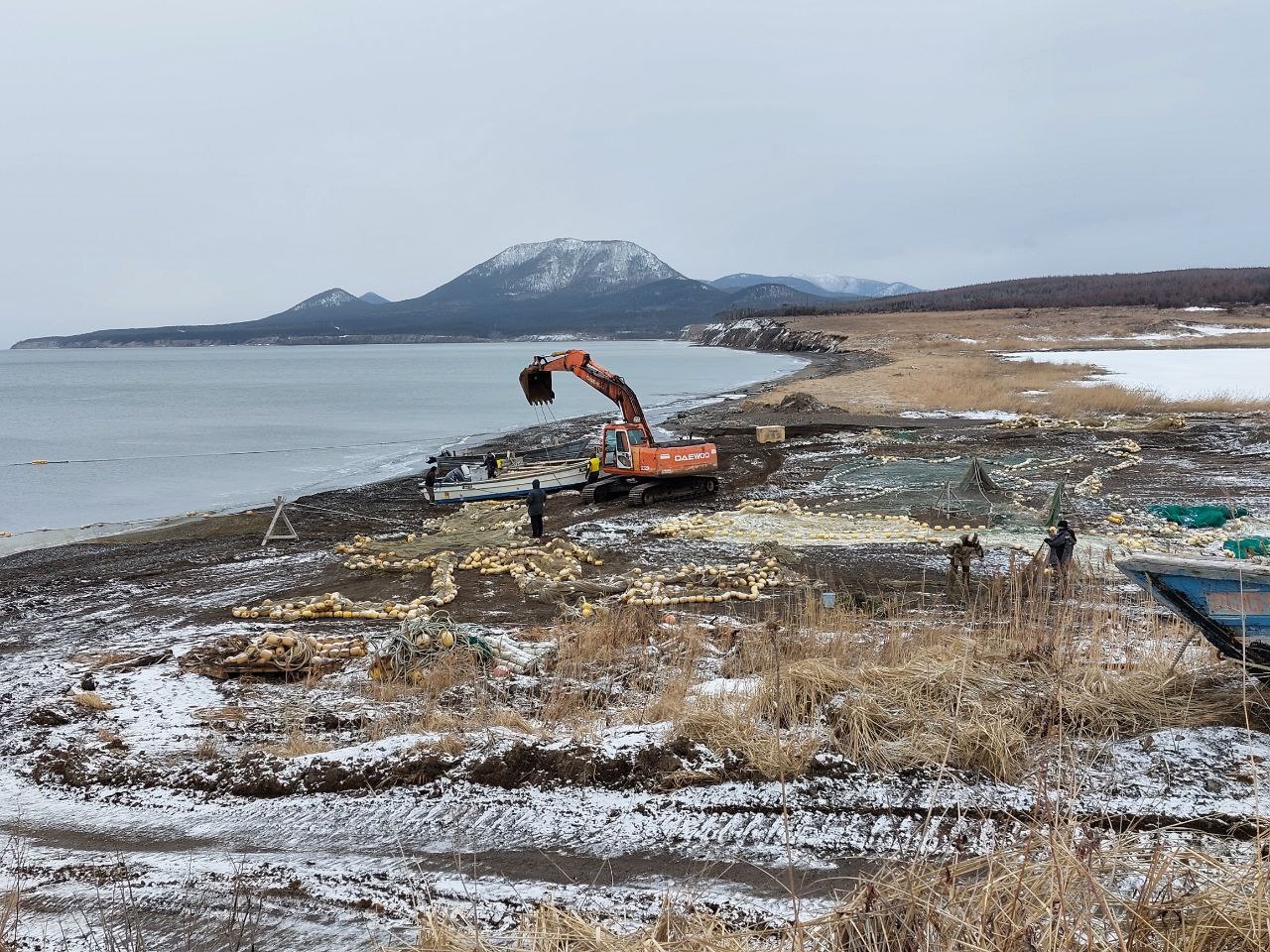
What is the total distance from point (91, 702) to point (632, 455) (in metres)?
13.8

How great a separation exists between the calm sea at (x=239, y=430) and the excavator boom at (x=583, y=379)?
437 inches

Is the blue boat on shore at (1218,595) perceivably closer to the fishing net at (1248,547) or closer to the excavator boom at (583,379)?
the fishing net at (1248,547)

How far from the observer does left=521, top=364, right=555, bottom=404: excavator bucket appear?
20.8m

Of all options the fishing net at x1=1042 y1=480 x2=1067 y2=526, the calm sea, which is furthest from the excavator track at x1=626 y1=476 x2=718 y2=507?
the calm sea

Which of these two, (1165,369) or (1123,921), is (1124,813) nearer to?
(1123,921)

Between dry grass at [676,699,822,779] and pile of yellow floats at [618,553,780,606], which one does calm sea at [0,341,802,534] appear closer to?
pile of yellow floats at [618,553,780,606]

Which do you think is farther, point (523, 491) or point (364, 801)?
point (523, 491)

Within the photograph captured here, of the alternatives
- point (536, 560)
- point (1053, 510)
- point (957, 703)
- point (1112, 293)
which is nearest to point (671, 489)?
point (536, 560)

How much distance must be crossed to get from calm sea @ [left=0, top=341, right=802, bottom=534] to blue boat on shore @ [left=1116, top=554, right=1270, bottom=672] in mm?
25622

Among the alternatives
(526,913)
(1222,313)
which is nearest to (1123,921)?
(526,913)

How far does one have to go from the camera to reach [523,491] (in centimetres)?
2266

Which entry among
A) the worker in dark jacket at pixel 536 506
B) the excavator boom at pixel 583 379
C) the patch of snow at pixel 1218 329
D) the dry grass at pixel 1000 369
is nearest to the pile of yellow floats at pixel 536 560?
the worker in dark jacket at pixel 536 506

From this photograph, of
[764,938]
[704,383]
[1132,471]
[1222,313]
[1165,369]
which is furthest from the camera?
[1222,313]

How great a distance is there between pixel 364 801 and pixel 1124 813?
5163 millimetres
